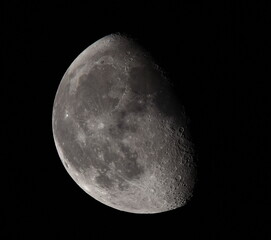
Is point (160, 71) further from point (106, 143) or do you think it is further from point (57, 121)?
point (57, 121)

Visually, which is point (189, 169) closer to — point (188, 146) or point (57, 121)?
point (188, 146)

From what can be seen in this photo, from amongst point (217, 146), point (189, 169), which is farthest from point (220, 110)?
point (189, 169)

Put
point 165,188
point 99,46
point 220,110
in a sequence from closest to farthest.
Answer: point 220,110 < point 165,188 < point 99,46

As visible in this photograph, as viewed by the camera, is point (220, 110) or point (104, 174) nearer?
point (220, 110)

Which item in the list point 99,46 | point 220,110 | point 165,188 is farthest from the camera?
point 99,46

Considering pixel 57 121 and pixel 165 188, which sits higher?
pixel 57 121

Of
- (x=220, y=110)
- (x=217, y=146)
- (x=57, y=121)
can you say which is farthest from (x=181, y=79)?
(x=57, y=121)

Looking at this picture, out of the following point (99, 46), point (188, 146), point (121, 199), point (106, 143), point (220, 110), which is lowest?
point (121, 199)
